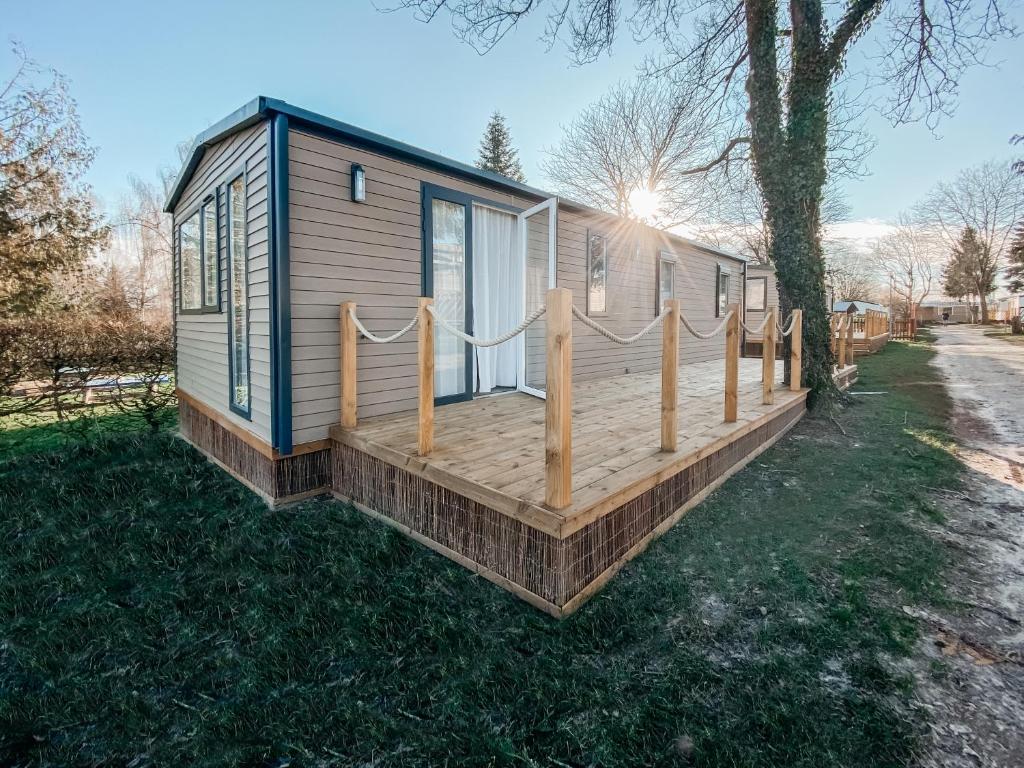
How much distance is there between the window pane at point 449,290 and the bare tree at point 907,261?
4154 cm

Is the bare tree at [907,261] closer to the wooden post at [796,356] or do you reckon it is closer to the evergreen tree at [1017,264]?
the evergreen tree at [1017,264]

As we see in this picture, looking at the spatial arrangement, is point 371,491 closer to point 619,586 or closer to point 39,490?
point 619,586

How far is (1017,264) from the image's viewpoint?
85.5ft

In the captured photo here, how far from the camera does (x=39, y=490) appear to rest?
4.36 meters

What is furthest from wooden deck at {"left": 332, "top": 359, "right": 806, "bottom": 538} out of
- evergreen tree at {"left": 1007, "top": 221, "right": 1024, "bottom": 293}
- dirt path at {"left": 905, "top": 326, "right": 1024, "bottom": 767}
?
evergreen tree at {"left": 1007, "top": 221, "right": 1024, "bottom": 293}

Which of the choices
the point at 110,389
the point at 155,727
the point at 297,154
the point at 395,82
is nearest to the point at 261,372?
the point at 297,154

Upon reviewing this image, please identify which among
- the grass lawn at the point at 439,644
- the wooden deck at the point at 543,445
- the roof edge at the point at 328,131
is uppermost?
the roof edge at the point at 328,131

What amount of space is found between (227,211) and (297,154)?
1220 mm

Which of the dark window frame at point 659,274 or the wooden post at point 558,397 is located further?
the dark window frame at point 659,274

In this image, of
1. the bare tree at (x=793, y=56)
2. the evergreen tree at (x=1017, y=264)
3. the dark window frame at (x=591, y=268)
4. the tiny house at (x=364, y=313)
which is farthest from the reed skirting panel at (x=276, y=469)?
the evergreen tree at (x=1017, y=264)

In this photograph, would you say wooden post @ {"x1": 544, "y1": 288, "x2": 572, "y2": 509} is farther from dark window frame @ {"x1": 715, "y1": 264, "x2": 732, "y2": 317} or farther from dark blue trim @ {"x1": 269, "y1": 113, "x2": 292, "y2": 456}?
dark window frame @ {"x1": 715, "y1": 264, "x2": 732, "y2": 317}

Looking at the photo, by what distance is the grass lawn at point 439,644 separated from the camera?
1.74m

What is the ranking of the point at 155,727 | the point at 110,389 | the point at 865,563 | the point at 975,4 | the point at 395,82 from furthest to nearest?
1. the point at 395,82
2. the point at 110,389
3. the point at 975,4
4. the point at 865,563
5. the point at 155,727

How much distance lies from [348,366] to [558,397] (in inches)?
79.4
